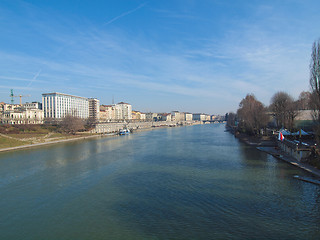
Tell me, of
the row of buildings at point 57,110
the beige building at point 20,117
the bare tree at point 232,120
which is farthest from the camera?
the bare tree at point 232,120

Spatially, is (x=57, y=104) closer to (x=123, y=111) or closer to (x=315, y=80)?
(x=123, y=111)

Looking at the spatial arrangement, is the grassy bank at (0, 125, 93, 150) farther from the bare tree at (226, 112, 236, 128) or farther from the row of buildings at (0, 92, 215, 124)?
the bare tree at (226, 112, 236, 128)

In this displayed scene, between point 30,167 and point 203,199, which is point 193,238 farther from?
point 30,167

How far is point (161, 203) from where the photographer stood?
20.9 feet

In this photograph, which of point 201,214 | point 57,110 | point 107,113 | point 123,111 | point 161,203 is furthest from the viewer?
point 123,111

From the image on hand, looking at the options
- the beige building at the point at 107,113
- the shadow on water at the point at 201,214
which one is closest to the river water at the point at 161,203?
the shadow on water at the point at 201,214

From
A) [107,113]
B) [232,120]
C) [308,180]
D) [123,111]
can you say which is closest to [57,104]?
[107,113]

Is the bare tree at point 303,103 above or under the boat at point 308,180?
above

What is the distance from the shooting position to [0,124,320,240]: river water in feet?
16.2

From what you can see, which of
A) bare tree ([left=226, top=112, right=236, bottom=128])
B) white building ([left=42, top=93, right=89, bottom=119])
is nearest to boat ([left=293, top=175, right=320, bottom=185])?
bare tree ([left=226, top=112, right=236, bottom=128])

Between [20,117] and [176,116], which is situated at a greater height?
[176,116]

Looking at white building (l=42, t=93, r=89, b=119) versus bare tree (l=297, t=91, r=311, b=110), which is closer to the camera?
bare tree (l=297, t=91, r=311, b=110)

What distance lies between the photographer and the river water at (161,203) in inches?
194

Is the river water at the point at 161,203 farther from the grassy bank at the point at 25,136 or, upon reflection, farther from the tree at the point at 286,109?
the grassy bank at the point at 25,136
